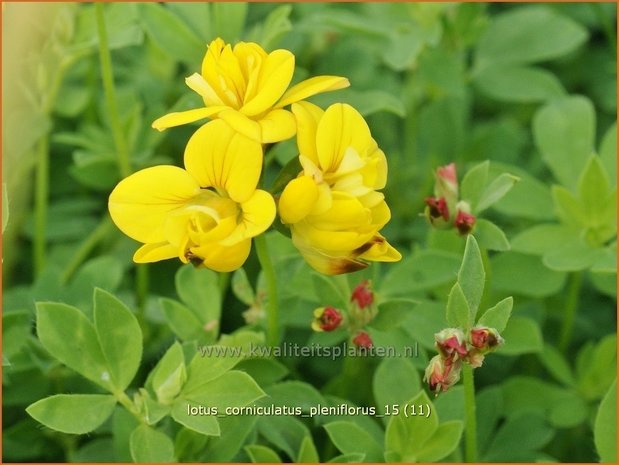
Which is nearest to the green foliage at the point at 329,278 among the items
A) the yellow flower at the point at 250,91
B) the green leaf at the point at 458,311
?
the green leaf at the point at 458,311

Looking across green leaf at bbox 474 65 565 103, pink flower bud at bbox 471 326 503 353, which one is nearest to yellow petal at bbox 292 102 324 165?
pink flower bud at bbox 471 326 503 353

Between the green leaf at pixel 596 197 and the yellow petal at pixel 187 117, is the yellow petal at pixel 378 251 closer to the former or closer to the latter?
the yellow petal at pixel 187 117

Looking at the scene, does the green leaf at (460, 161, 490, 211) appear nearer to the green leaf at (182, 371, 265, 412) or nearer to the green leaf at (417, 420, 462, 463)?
the green leaf at (417, 420, 462, 463)

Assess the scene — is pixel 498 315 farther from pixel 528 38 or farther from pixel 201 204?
pixel 528 38

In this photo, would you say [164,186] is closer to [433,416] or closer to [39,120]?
[433,416]

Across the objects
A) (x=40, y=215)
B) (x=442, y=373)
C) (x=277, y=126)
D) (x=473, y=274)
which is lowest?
(x=40, y=215)

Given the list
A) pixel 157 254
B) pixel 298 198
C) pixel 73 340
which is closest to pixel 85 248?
pixel 73 340
